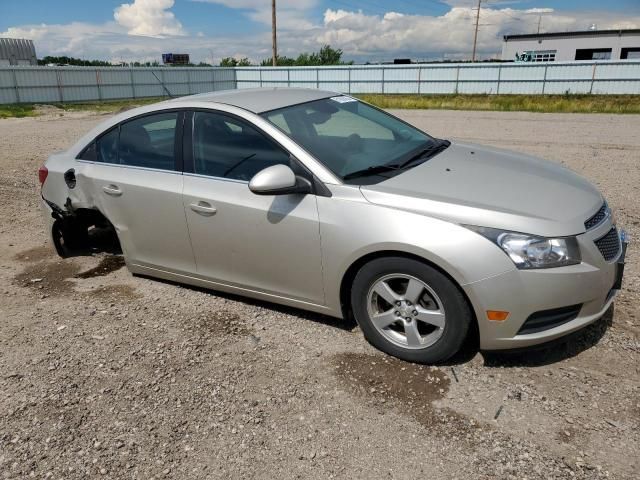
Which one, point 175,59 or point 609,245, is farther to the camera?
point 175,59

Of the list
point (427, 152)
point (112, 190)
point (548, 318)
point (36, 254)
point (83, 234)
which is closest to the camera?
point (548, 318)

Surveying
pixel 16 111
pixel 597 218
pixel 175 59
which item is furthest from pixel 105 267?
pixel 175 59

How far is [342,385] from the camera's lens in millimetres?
3129

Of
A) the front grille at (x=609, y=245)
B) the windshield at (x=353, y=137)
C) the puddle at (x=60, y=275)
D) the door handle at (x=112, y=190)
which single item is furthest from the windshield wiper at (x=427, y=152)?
the puddle at (x=60, y=275)

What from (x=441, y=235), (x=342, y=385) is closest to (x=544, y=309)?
(x=441, y=235)

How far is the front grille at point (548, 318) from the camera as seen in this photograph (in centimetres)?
288

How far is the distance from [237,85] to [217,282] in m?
40.4

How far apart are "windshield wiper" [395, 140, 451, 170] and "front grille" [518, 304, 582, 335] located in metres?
1.34

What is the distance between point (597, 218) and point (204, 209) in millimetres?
2571

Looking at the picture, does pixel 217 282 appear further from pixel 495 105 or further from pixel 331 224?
pixel 495 105

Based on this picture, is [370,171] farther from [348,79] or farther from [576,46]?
[576,46]

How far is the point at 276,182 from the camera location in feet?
10.5

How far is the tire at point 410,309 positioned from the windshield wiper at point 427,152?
88 cm

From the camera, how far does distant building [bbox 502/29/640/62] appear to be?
50.8m
